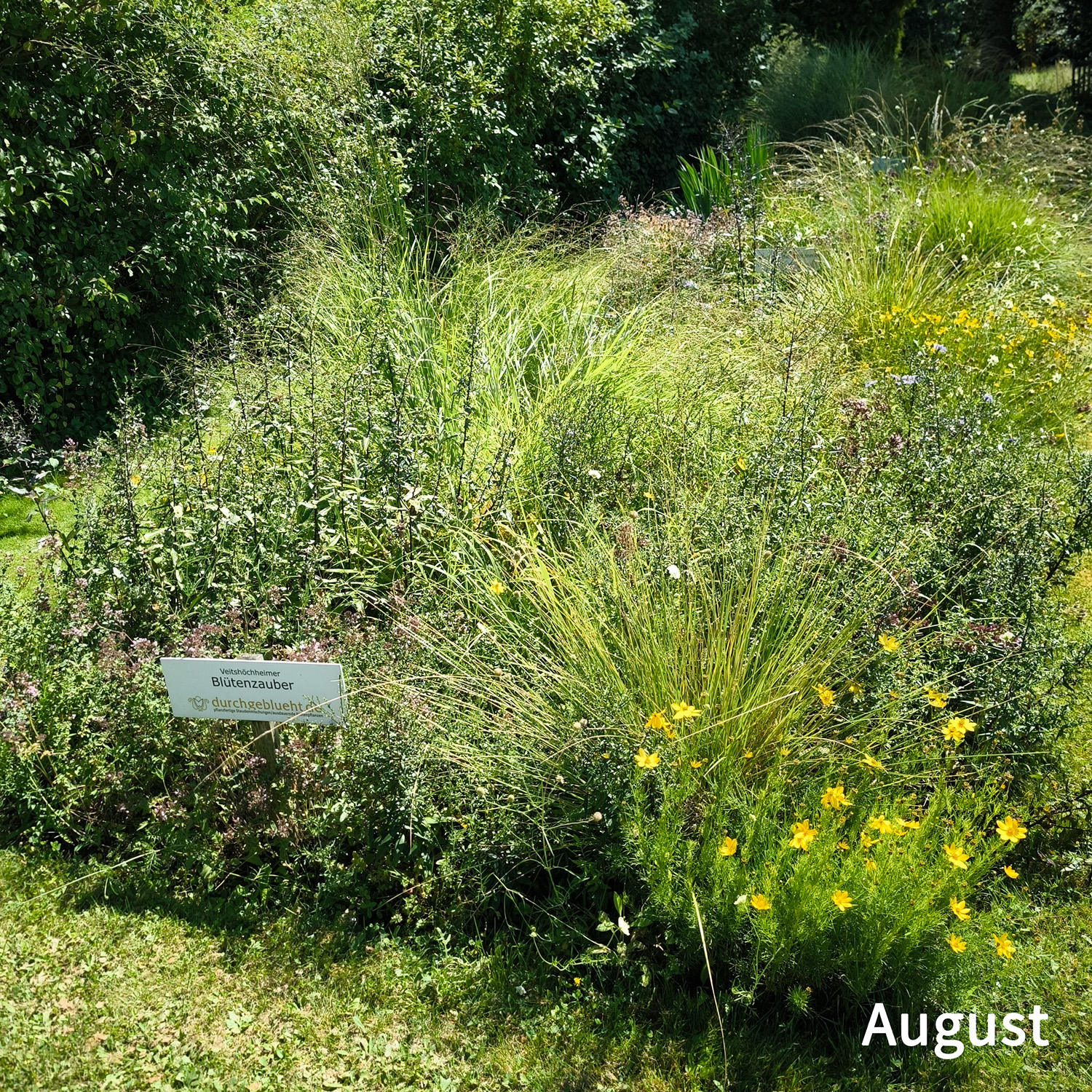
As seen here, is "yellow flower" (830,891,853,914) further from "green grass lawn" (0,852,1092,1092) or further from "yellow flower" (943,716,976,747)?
"yellow flower" (943,716,976,747)

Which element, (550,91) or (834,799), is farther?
(550,91)

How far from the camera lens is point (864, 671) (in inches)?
120

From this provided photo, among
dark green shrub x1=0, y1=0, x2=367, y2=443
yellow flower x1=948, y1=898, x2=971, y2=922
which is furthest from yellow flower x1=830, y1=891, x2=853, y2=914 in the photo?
dark green shrub x1=0, y1=0, x2=367, y2=443

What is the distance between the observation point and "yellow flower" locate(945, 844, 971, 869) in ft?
7.61

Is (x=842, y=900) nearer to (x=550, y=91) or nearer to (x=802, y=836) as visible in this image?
(x=802, y=836)

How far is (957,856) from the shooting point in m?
2.35

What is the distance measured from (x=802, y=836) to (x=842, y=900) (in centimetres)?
16

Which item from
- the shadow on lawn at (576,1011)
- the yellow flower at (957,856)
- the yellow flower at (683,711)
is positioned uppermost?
the yellow flower at (683,711)

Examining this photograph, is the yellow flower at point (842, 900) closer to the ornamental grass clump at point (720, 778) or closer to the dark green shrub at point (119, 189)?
the ornamental grass clump at point (720, 778)

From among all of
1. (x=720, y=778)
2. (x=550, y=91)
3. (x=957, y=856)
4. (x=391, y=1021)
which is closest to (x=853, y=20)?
(x=550, y=91)

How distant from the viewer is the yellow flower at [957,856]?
2.32 m

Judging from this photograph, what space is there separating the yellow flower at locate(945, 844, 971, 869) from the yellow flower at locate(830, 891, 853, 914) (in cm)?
26

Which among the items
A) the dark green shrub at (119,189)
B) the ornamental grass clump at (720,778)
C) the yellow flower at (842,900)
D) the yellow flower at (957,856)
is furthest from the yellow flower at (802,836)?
the dark green shrub at (119,189)

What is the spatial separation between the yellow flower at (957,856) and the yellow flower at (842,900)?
264 mm
